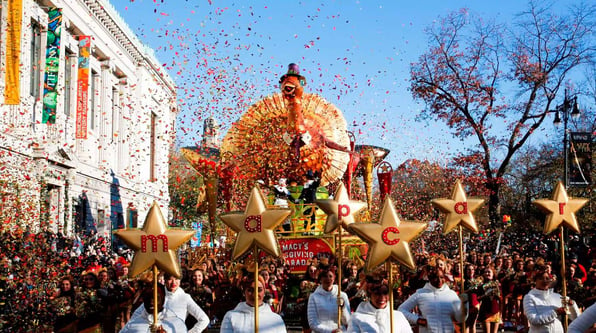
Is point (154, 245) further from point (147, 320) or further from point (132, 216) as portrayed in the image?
point (132, 216)

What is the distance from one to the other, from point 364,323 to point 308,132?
434 inches

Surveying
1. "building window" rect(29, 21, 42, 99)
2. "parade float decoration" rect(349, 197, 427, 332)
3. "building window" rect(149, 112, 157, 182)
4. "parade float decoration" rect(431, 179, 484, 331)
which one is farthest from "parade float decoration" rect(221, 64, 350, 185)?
"building window" rect(149, 112, 157, 182)

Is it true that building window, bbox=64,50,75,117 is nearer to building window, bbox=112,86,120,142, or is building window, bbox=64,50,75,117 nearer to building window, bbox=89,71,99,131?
building window, bbox=89,71,99,131

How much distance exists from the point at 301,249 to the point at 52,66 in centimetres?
1758

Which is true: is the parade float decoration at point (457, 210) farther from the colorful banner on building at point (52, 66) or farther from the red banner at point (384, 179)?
the colorful banner on building at point (52, 66)

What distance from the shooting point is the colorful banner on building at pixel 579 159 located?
1881cm

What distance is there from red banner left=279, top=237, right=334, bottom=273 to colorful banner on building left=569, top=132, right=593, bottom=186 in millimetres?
7970

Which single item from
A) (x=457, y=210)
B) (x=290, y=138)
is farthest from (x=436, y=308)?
(x=290, y=138)

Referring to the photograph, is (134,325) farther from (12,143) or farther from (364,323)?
(12,143)

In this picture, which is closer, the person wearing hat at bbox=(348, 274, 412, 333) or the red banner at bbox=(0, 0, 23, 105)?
the person wearing hat at bbox=(348, 274, 412, 333)

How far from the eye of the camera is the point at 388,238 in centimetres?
682

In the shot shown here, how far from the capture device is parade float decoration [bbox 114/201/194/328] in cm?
699

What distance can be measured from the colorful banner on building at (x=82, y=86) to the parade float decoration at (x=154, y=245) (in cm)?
2714

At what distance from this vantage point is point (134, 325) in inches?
275
